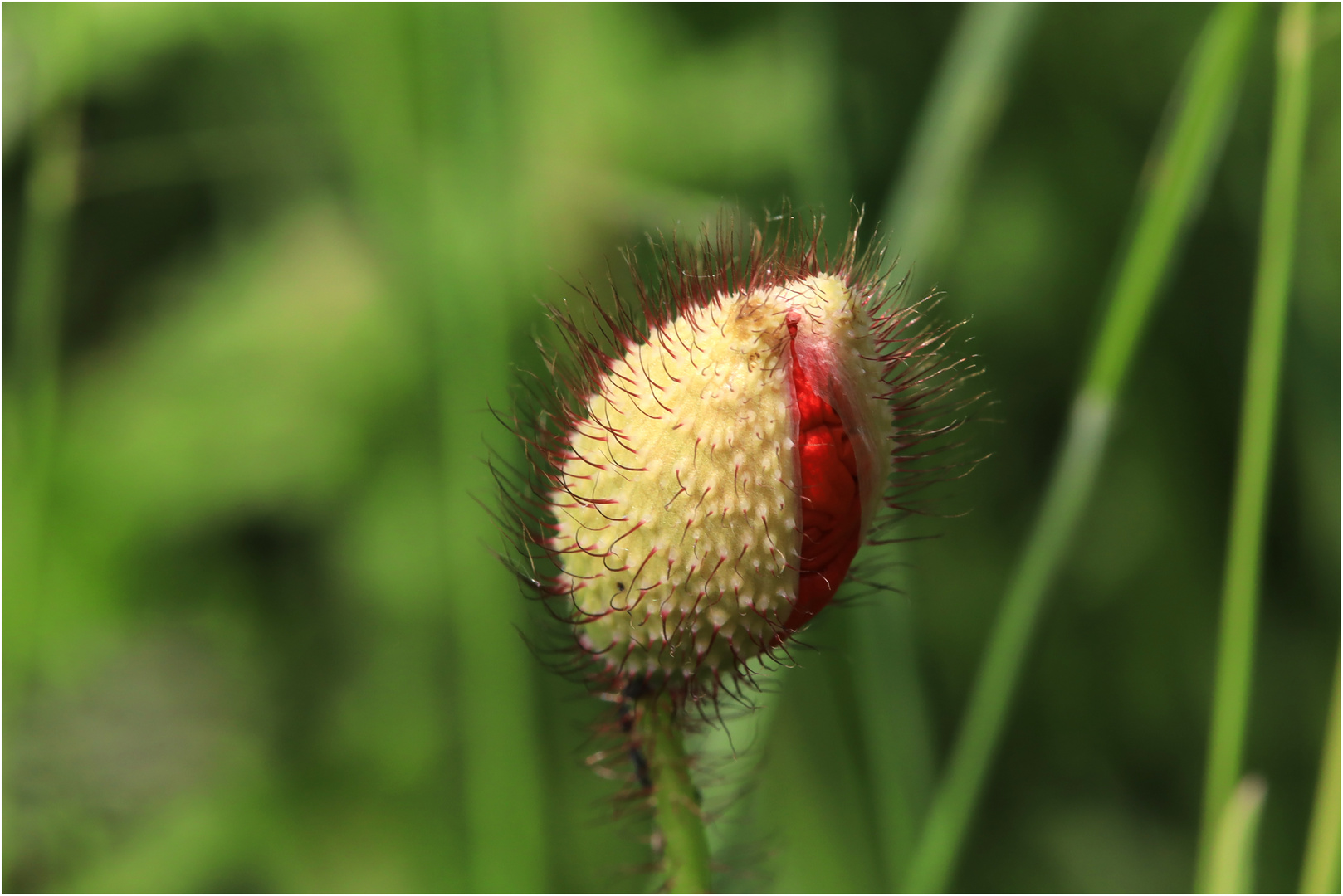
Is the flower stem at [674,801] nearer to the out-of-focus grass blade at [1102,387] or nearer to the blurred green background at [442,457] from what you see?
the out-of-focus grass blade at [1102,387]

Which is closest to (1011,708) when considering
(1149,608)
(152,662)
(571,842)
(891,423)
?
(1149,608)

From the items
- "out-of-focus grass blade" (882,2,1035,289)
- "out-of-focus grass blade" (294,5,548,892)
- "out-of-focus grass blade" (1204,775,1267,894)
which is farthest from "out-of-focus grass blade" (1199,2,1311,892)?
"out-of-focus grass blade" (294,5,548,892)

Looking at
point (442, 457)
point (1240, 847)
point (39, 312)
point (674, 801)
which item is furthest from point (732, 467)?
point (39, 312)

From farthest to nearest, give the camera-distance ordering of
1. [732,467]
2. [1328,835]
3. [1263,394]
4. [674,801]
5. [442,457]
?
[442,457], [1263,394], [1328,835], [674,801], [732,467]

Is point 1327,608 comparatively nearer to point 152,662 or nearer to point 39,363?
point 152,662

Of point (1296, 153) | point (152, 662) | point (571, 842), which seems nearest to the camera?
point (1296, 153)

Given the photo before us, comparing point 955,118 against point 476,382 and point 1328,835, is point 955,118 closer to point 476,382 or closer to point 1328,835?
point 476,382

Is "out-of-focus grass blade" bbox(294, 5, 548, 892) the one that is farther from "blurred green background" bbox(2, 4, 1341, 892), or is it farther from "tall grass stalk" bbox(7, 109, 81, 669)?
"tall grass stalk" bbox(7, 109, 81, 669)
